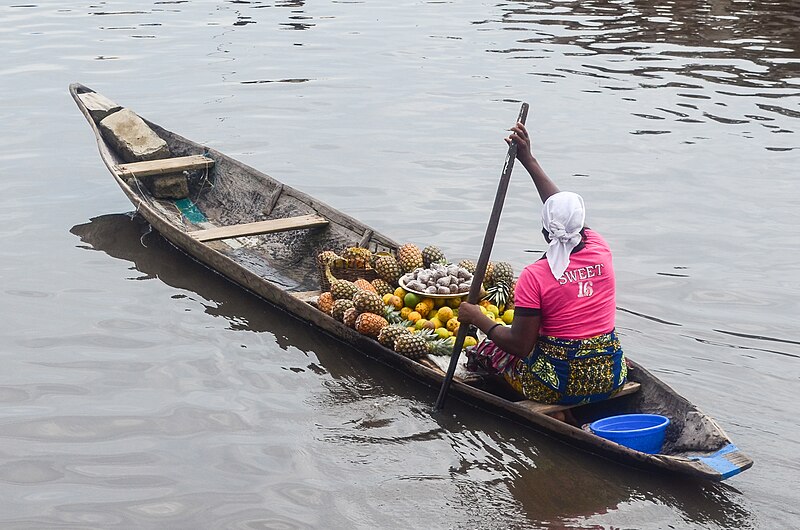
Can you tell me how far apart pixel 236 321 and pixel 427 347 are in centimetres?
184

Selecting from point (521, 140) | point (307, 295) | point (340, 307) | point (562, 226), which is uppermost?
point (521, 140)

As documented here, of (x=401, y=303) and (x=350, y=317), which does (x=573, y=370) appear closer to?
(x=401, y=303)

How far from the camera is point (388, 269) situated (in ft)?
22.2

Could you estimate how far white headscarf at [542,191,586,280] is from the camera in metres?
4.98

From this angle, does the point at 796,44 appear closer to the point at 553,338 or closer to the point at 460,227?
the point at 460,227

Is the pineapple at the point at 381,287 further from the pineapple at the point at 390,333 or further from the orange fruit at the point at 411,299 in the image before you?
the pineapple at the point at 390,333

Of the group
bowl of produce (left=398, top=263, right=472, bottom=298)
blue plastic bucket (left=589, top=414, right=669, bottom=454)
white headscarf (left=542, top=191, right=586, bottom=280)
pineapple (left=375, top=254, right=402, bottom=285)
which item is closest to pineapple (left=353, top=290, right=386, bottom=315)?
bowl of produce (left=398, top=263, right=472, bottom=298)

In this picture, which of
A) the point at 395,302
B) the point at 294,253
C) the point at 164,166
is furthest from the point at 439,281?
the point at 164,166

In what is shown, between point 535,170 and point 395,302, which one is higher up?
point 535,170

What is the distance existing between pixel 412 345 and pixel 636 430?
1.53m

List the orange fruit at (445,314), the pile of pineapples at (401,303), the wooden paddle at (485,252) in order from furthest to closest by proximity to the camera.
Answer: the orange fruit at (445,314) → the pile of pineapples at (401,303) → the wooden paddle at (485,252)

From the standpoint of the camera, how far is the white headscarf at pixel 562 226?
16.3 feet

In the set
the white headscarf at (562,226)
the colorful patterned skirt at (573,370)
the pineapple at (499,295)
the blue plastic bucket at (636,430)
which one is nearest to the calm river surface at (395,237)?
the blue plastic bucket at (636,430)

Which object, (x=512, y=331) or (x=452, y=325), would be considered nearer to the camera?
(x=512, y=331)
